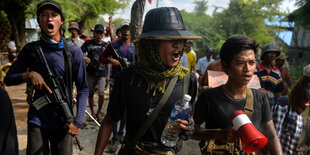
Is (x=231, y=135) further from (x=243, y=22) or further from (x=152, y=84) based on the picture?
(x=243, y=22)

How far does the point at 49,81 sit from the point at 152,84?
1397mm

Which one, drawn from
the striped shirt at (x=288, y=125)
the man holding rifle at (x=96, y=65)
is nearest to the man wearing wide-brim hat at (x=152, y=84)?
the striped shirt at (x=288, y=125)

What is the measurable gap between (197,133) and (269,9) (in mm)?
37734

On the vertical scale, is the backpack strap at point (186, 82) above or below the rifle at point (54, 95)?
above

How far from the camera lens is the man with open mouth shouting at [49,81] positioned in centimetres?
260

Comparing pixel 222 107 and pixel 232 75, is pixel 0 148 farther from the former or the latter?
pixel 232 75

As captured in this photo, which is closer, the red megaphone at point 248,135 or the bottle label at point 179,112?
the red megaphone at point 248,135

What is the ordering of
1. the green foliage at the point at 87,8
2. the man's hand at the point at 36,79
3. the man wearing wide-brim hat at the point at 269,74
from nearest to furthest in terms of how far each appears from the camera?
the man's hand at the point at 36,79 < the man wearing wide-brim hat at the point at 269,74 < the green foliage at the point at 87,8

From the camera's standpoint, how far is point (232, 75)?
2.18 meters

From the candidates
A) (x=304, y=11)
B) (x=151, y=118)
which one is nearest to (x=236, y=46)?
(x=151, y=118)

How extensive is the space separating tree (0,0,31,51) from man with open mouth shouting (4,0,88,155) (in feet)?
25.9

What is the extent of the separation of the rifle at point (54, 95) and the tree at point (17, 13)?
8.14 metres

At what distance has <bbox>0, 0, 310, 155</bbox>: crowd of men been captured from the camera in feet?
6.28

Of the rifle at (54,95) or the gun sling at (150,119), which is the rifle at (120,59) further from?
the gun sling at (150,119)
